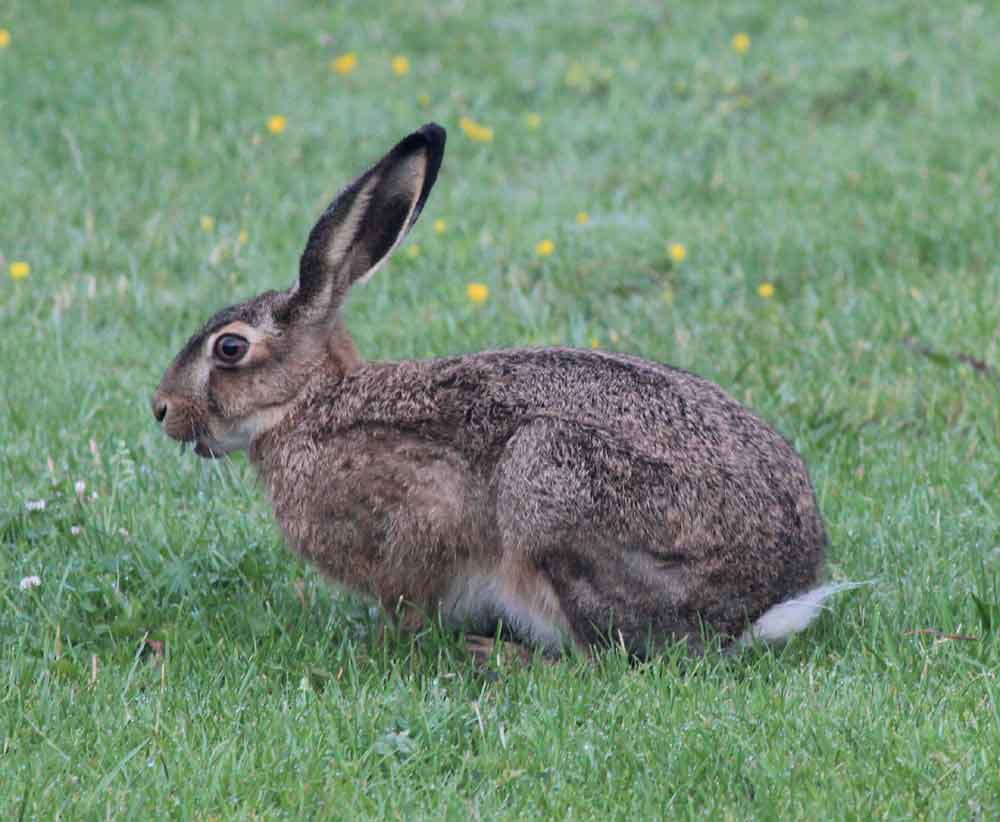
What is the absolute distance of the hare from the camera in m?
4.59

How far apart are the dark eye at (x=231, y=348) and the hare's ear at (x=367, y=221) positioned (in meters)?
0.20

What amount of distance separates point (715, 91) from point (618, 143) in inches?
40.5

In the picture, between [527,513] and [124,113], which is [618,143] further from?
[527,513]

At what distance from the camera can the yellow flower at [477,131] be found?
986cm

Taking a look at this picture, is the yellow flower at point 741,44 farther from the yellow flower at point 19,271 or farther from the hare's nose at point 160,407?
the hare's nose at point 160,407

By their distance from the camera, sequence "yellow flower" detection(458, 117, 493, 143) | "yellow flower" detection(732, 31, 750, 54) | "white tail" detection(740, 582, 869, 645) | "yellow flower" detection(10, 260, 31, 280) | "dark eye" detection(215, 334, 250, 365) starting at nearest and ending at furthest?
"white tail" detection(740, 582, 869, 645)
"dark eye" detection(215, 334, 250, 365)
"yellow flower" detection(10, 260, 31, 280)
"yellow flower" detection(458, 117, 493, 143)
"yellow flower" detection(732, 31, 750, 54)

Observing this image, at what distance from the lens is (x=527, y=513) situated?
4.58 meters

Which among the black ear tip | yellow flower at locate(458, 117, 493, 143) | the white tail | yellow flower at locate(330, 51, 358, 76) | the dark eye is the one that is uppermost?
the black ear tip

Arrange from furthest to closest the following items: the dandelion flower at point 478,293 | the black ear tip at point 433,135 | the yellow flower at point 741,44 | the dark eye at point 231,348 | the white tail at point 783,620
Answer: the yellow flower at point 741,44 → the dandelion flower at point 478,293 → the dark eye at point 231,348 → the black ear tip at point 433,135 → the white tail at point 783,620


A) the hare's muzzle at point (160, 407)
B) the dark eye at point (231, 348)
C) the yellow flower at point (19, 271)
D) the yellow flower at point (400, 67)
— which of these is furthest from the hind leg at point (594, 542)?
the yellow flower at point (400, 67)

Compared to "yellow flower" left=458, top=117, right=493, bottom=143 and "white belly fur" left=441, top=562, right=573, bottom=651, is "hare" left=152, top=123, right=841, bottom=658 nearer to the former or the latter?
"white belly fur" left=441, top=562, right=573, bottom=651

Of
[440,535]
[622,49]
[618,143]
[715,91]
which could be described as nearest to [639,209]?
[618,143]

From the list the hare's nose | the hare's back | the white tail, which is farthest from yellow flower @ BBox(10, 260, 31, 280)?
the white tail

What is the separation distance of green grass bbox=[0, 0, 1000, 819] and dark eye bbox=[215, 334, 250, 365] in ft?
1.92
